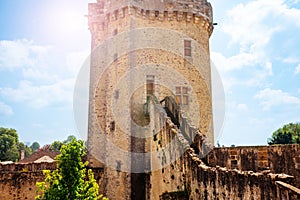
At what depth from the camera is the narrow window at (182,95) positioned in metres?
19.2

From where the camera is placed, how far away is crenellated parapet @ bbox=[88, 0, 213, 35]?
18.9 metres

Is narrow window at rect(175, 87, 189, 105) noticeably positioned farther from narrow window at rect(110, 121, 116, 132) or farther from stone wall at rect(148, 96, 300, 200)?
narrow window at rect(110, 121, 116, 132)

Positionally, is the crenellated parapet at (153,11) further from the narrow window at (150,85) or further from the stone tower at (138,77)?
the narrow window at (150,85)

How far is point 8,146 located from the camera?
2105 inches

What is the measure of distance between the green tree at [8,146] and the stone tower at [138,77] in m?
38.4

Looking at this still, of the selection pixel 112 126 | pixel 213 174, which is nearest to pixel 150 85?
pixel 112 126

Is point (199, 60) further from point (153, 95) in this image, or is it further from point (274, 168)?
point (274, 168)

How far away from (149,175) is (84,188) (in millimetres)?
4534

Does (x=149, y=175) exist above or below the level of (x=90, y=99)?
below

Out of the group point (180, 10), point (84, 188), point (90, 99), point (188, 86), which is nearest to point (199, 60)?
point (188, 86)

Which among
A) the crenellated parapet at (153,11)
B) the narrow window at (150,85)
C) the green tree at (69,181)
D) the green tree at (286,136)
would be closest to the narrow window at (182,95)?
the narrow window at (150,85)

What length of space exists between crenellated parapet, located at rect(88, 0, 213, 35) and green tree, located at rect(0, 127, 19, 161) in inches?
1561

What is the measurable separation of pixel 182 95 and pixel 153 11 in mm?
5482

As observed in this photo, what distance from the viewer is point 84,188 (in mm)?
12844
